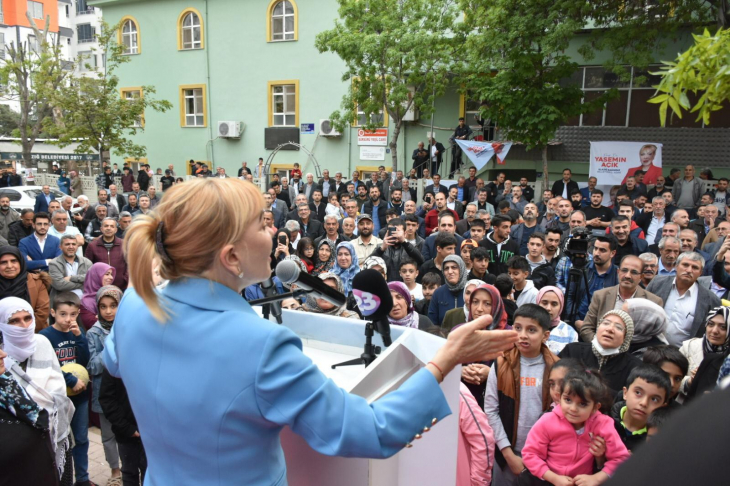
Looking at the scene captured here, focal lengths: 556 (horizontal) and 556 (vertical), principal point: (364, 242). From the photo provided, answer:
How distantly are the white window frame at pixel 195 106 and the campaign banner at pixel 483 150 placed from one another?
12.6 meters

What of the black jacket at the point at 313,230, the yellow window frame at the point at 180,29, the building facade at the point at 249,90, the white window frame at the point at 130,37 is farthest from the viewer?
the white window frame at the point at 130,37

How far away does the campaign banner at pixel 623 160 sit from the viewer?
14586mm

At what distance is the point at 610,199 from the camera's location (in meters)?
14.2

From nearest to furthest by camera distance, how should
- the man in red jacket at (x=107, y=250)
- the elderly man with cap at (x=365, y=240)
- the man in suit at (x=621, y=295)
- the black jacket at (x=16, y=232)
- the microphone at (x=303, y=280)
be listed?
the microphone at (x=303, y=280), the man in suit at (x=621, y=295), the man in red jacket at (x=107, y=250), the elderly man with cap at (x=365, y=240), the black jacket at (x=16, y=232)

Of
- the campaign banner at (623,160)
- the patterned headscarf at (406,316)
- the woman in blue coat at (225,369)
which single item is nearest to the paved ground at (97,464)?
the patterned headscarf at (406,316)

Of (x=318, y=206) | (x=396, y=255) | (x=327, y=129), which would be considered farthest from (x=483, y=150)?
(x=396, y=255)

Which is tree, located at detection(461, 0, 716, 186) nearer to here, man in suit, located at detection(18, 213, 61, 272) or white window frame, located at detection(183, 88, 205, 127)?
man in suit, located at detection(18, 213, 61, 272)

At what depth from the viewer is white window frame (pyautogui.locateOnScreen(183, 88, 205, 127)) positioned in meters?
23.6

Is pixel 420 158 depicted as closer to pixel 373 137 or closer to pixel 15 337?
pixel 373 137

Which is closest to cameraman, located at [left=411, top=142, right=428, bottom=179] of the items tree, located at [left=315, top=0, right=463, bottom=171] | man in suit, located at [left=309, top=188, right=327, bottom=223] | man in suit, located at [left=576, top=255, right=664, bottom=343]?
tree, located at [left=315, top=0, right=463, bottom=171]

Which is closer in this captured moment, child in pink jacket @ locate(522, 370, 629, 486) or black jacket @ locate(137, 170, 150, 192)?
child in pink jacket @ locate(522, 370, 629, 486)

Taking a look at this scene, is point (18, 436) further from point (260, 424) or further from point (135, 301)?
point (260, 424)

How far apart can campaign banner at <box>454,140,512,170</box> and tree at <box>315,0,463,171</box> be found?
5.90 ft

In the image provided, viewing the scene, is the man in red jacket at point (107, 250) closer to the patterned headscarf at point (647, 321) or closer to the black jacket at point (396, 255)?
the black jacket at point (396, 255)
